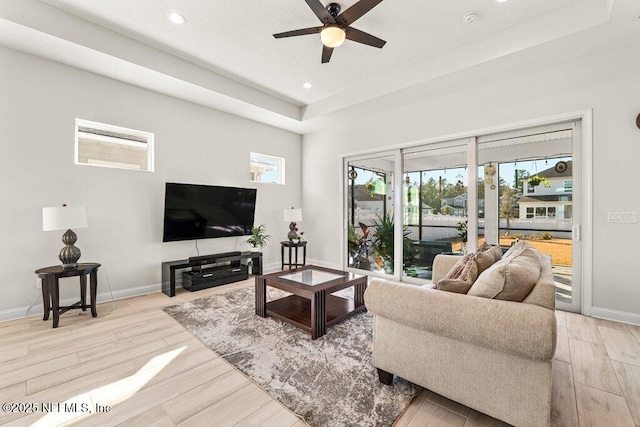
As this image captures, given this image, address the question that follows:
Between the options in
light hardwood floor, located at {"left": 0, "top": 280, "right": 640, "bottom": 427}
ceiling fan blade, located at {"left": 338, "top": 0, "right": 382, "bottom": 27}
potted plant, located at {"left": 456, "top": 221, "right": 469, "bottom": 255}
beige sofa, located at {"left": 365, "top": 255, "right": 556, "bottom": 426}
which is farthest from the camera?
potted plant, located at {"left": 456, "top": 221, "right": 469, "bottom": 255}

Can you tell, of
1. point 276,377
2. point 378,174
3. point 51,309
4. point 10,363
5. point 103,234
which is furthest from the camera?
point 378,174

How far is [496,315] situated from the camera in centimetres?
141

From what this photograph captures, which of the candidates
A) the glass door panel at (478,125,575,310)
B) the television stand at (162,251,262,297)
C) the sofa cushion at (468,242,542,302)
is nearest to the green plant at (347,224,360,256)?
the television stand at (162,251,262,297)

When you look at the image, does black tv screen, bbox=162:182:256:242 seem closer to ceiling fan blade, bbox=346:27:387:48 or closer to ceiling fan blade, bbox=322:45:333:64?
ceiling fan blade, bbox=322:45:333:64

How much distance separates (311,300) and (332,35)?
243 centimetres

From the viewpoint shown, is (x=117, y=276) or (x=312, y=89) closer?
(x=117, y=276)

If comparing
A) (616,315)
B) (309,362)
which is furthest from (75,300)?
(616,315)

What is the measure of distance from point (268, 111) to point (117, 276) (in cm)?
329

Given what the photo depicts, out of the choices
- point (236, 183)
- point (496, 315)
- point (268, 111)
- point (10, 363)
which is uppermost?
point (268, 111)

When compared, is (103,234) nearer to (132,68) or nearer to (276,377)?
(132,68)

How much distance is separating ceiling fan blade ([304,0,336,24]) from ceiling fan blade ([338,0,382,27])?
0.07m

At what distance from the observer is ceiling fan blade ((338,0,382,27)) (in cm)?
222

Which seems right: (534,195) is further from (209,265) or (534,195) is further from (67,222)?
(67,222)

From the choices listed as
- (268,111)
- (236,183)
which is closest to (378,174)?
(268,111)
